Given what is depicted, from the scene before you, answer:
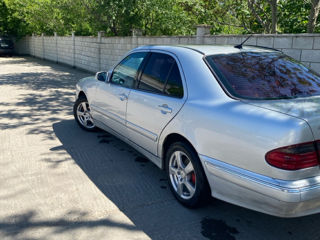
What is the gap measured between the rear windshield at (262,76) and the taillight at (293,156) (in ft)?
2.29

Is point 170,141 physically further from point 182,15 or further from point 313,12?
point 182,15

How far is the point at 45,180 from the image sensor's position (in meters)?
3.95

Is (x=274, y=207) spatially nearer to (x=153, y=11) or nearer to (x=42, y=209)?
(x=42, y=209)

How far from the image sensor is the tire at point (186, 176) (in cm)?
307

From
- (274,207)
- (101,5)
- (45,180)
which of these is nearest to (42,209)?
(45,180)

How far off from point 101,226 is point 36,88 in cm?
890

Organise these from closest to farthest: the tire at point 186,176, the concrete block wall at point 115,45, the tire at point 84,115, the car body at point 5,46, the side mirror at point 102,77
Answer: the tire at point 186,176 < the side mirror at point 102,77 < the tire at point 84,115 < the concrete block wall at point 115,45 < the car body at point 5,46

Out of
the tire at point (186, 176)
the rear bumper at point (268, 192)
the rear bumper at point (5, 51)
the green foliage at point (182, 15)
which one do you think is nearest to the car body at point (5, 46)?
the rear bumper at point (5, 51)

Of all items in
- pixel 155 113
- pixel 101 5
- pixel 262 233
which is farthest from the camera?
pixel 101 5

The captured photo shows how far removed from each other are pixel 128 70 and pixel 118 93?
35 centimetres

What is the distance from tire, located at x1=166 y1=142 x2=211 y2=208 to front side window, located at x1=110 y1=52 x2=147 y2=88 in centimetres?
130

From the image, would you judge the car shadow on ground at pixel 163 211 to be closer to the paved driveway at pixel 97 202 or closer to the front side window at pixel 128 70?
the paved driveway at pixel 97 202

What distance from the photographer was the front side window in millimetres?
4242

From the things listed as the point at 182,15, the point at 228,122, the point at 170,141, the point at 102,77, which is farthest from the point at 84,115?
the point at 182,15
